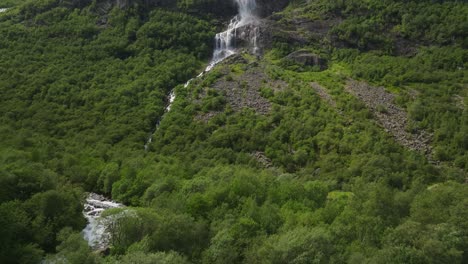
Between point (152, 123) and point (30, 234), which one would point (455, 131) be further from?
point (30, 234)

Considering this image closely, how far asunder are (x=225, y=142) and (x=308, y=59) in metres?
47.9

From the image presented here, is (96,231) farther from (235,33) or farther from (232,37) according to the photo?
(235,33)

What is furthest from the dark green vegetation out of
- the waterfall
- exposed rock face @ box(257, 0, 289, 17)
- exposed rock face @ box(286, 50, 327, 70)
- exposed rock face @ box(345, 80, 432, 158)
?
the waterfall

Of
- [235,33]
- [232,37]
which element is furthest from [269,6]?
[232,37]

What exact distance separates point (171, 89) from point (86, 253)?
8194cm

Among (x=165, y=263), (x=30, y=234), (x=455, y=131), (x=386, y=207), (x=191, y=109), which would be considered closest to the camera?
(x=165, y=263)

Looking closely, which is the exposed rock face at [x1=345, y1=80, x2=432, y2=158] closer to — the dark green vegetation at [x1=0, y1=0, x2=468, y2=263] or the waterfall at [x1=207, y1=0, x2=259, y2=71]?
the dark green vegetation at [x1=0, y1=0, x2=468, y2=263]

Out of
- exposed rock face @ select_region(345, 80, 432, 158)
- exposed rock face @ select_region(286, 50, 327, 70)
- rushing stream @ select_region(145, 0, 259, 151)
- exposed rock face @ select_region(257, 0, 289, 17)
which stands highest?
exposed rock face @ select_region(257, 0, 289, 17)

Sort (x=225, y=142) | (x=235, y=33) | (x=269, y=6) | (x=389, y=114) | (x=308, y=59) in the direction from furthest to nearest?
(x=269, y=6)
(x=235, y=33)
(x=308, y=59)
(x=389, y=114)
(x=225, y=142)

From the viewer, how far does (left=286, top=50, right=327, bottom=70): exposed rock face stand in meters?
117

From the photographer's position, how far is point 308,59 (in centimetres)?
11775

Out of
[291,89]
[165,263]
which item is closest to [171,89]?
[291,89]

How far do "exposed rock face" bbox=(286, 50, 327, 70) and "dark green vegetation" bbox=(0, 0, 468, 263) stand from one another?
2.86 metres

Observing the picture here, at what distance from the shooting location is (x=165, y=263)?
103 ft
